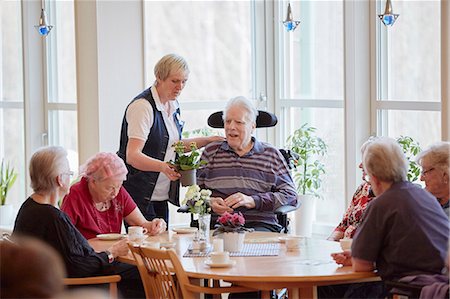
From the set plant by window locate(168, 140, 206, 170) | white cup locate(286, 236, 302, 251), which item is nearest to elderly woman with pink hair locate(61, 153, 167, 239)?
plant by window locate(168, 140, 206, 170)

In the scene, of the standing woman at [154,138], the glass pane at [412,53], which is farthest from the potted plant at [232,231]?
the glass pane at [412,53]

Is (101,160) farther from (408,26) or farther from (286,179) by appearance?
(408,26)

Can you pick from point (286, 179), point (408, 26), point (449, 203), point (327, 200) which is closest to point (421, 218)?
point (449, 203)

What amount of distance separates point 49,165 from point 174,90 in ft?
4.23

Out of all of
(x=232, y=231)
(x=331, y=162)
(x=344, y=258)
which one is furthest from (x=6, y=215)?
(x=344, y=258)

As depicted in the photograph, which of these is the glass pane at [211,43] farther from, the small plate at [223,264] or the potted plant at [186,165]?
the small plate at [223,264]

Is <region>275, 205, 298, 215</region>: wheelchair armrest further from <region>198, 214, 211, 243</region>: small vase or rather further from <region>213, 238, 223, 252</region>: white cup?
<region>213, 238, 223, 252</region>: white cup

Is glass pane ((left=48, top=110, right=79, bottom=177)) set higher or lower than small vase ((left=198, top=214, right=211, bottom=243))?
higher

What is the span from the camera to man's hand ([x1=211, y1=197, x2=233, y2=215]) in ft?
16.8

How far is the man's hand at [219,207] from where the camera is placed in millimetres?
5125

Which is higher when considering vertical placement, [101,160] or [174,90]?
[174,90]

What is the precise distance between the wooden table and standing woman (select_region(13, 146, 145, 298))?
16 centimetres

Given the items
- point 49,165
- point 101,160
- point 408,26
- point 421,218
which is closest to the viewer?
point 421,218

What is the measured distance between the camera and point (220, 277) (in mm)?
3891
